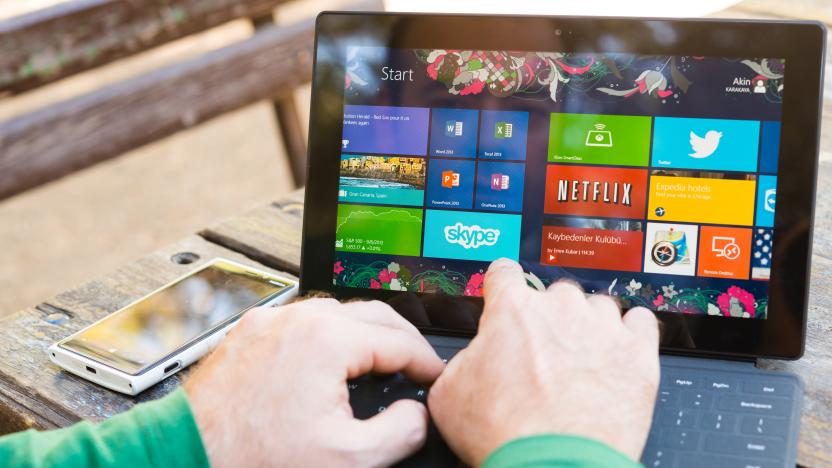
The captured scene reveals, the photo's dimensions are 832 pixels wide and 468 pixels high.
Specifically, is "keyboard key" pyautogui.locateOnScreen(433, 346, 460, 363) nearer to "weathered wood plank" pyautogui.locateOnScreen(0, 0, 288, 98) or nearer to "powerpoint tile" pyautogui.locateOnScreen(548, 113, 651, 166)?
"powerpoint tile" pyautogui.locateOnScreen(548, 113, 651, 166)

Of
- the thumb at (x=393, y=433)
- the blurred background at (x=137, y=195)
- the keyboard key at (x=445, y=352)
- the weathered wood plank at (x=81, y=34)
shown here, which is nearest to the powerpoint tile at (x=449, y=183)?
the keyboard key at (x=445, y=352)

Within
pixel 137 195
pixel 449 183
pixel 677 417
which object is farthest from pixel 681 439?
pixel 137 195

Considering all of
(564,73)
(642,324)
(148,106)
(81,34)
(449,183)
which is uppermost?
(81,34)

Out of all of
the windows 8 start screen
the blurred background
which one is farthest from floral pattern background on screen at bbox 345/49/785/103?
the blurred background

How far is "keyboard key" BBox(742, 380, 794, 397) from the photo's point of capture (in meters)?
0.75

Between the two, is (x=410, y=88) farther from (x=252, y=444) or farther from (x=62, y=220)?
(x=62, y=220)

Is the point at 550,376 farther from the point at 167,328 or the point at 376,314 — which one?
the point at 167,328

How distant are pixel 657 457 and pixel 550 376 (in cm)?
11

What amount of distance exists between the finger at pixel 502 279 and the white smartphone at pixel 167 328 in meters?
0.25

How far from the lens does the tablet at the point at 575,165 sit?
2.67ft

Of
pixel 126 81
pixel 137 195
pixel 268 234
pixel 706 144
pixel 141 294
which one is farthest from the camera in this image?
pixel 137 195

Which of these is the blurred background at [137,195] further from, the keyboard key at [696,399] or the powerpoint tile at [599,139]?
the keyboard key at [696,399]

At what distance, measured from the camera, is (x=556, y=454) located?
0.58 metres

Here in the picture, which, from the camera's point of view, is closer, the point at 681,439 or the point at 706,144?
the point at 681,439
